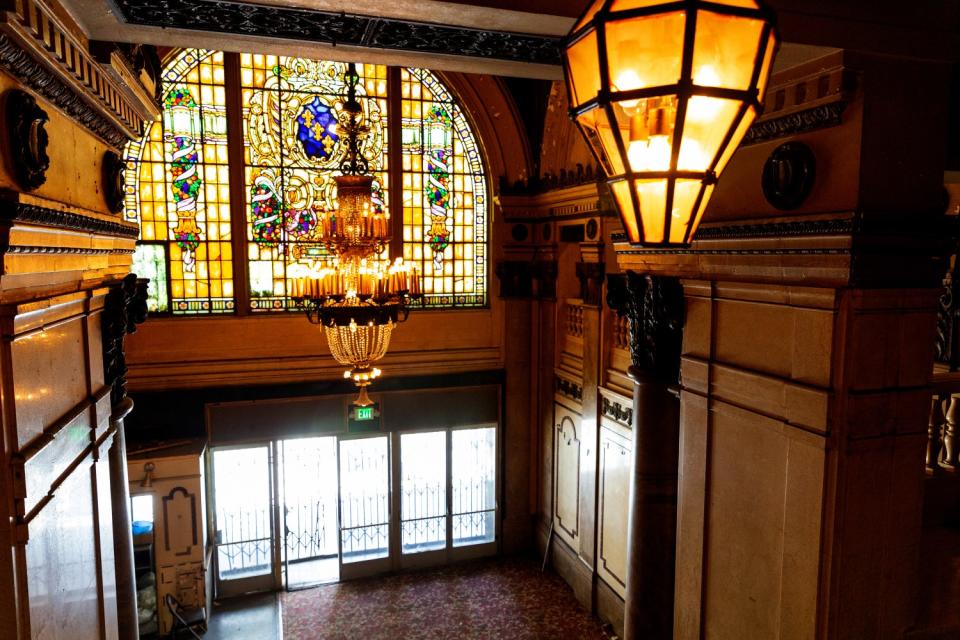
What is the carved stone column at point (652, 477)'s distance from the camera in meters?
3.51

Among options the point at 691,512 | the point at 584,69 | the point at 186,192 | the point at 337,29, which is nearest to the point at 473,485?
the point at 186,192

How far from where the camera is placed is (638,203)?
4.41 ft

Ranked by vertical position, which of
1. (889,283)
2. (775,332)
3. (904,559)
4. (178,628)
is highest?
(889,283)

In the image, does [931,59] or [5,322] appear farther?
[931,59]

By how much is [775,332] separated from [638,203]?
171cm

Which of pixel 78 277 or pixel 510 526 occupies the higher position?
pixel 78 277

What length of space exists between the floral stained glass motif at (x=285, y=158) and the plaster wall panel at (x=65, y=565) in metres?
4.85

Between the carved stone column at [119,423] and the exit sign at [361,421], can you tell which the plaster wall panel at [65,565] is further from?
the exit sign at [361,421]

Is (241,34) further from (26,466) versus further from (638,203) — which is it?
(638,203)

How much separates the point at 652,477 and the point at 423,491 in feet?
16.6

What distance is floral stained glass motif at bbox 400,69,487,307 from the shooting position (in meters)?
7.82

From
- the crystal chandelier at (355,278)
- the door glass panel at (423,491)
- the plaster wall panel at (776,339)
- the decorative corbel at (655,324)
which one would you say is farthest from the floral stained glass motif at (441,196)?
the plaster wall panel at (776,339)

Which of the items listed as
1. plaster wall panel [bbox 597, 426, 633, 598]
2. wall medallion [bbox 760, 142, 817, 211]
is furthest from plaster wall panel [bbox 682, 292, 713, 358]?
plaster wall panel [bbox 597, 426, 633, 598]

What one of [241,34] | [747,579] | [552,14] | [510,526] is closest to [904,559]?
[747,579]
